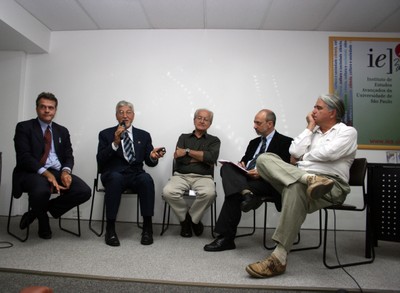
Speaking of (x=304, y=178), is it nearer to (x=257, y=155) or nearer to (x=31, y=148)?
(x=257, y=155)

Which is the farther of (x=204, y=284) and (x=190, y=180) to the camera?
(x=190, y=180)

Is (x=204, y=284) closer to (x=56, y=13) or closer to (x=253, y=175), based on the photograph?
(x=253, y=175)

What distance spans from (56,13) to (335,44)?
10.4 feet

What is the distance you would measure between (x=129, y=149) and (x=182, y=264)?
4.07 ft

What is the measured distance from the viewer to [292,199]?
5.76 feet

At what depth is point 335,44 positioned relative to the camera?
328 cm

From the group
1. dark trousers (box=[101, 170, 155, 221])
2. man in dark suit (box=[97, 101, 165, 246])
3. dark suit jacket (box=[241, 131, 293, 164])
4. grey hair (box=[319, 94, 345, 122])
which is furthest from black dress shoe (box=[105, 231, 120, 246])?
grey hair (box=[319, 94, 345, 122])

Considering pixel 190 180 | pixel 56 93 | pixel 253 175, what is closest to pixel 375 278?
pixel 253 175

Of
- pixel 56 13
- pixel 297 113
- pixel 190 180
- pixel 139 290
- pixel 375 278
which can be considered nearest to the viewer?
pixel 139 290

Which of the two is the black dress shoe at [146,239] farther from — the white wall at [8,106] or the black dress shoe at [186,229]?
the white wall at [8,106]

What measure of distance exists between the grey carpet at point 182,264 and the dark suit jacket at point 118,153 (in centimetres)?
63

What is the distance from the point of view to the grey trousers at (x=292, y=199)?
1.73m

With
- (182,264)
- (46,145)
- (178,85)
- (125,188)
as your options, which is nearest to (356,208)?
(182,264)

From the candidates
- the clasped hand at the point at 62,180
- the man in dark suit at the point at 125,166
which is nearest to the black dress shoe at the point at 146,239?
the man in dark suit at the point at 125,166
